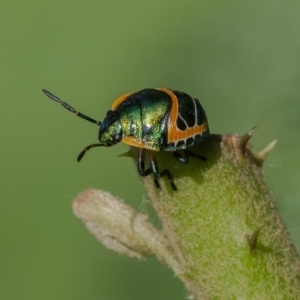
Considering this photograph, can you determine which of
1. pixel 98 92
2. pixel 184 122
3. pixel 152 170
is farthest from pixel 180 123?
pixel 98 92

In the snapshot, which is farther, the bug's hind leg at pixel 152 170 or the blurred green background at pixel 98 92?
the blurred green background at pixel 98 92

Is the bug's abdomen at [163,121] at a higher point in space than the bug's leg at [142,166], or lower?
higher

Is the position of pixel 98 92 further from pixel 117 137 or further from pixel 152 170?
pixel 152 170

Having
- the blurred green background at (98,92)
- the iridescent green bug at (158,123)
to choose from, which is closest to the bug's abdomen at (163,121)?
the iridescent green bug at (158,123)

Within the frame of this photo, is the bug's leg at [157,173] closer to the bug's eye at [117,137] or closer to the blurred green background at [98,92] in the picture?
the bug's eye at [117,137]

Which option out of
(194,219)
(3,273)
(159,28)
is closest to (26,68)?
(159,28)

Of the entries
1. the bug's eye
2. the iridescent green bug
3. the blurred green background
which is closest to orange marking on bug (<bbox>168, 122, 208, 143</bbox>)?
the iridescent green bug
